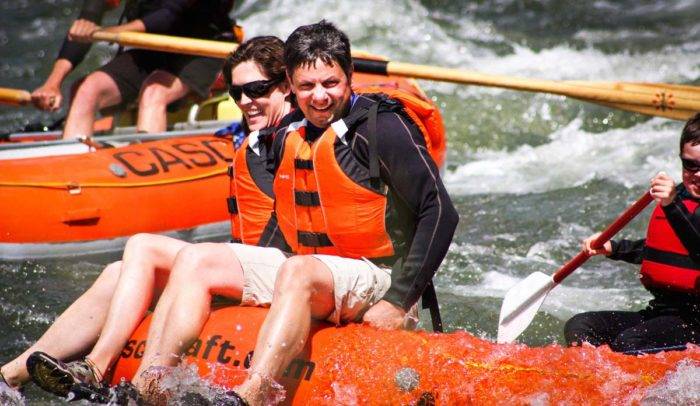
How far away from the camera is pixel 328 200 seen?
337 cm

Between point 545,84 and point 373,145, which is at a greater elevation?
point 373,145

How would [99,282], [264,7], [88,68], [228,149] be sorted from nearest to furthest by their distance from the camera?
1. [99,282]
2. [228,149]
3. [88,68]
4. [264,7]

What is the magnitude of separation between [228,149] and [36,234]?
113cm

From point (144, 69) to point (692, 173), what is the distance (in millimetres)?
3578

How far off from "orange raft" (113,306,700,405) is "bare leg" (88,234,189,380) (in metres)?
0.30

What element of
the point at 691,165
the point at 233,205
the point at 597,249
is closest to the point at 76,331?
the point at 233,205

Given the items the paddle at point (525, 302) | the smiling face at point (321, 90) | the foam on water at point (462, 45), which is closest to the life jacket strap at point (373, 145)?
the smiling face at point (321, 90)

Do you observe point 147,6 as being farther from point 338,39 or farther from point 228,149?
point 338,39

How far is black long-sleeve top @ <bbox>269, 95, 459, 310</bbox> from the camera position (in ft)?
10.6

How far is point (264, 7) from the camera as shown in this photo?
10602 mm

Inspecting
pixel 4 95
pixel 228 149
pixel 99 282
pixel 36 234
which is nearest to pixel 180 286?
pixel 99 282

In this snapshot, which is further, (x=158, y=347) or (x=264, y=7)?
(x=264, y=7)

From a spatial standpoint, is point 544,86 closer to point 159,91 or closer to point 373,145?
point 159,91

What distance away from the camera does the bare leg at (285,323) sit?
9.80 ft
